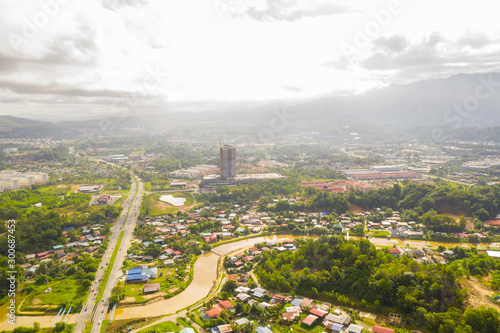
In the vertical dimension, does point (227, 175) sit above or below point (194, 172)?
above

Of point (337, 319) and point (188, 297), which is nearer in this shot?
point (337, 319)

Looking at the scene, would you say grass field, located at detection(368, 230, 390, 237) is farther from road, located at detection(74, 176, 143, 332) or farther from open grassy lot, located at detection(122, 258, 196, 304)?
road, located at detection(74, 176, 143, 332)

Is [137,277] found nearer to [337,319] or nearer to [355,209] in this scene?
[337,319]

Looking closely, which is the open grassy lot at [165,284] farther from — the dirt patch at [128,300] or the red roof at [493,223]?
the red roof at [493,223]

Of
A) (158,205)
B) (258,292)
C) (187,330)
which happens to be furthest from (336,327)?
(158,205)

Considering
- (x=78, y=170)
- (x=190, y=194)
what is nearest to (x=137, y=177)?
(x=78, y=170)

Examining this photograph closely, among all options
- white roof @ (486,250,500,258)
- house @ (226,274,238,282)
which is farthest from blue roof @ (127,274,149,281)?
white roof @ (486,250,500,258)
